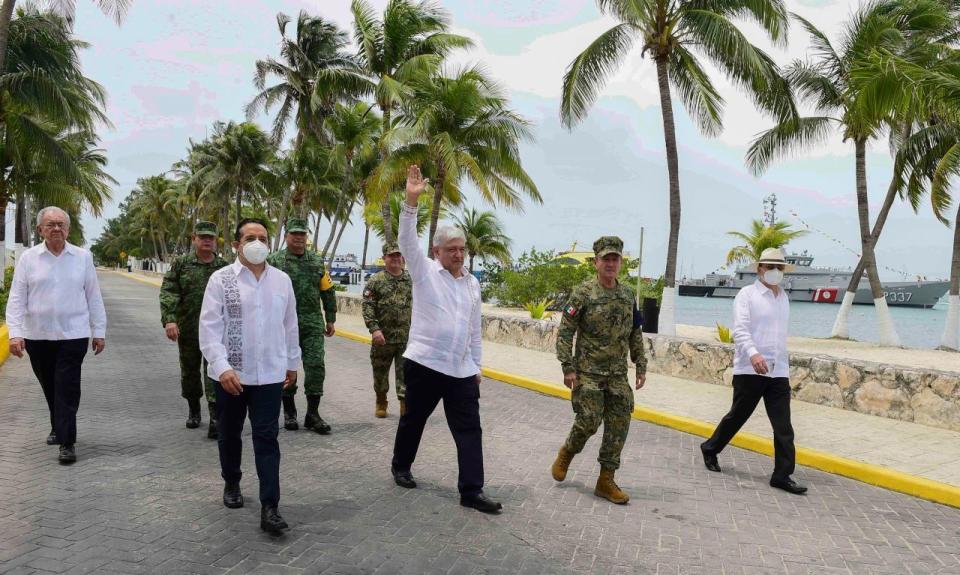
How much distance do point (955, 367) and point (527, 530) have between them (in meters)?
10.8

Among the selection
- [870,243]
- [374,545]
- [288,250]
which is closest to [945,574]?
[374,545]

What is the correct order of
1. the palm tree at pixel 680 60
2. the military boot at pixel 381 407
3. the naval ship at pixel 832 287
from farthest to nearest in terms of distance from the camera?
1. the naval ship at pixel 832 287
2. the palm tree at pixel 680 60
3. the military boot at pixel 381 407

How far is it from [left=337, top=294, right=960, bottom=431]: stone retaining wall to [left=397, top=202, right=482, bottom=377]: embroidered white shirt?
18.9 feet

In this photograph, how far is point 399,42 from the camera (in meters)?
23.5

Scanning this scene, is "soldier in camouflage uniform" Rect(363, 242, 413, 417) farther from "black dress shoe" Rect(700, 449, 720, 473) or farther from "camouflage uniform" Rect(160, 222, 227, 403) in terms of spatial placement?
"black dress shoe" Rect(700, 449, 720, 473)

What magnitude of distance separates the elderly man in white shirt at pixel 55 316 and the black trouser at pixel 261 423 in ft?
5.92

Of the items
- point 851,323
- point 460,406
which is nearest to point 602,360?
point 460,406

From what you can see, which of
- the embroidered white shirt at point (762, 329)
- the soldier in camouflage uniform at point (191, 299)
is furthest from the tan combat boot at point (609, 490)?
the soldier in camouflage uniform at point (191, 299)

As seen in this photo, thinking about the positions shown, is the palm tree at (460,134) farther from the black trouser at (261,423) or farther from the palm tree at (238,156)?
the palm tree at (238,156)

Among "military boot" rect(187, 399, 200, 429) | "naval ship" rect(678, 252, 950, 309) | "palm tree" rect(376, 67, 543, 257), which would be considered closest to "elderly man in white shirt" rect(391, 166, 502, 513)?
"military boot" rect(187, 399, 200, 429)

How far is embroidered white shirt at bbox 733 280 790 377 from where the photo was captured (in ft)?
17.7

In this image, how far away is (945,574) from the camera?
3.84 meters

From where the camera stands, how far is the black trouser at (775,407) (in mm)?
5312

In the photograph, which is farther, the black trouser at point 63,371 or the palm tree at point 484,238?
the palm tree at point 484,238
